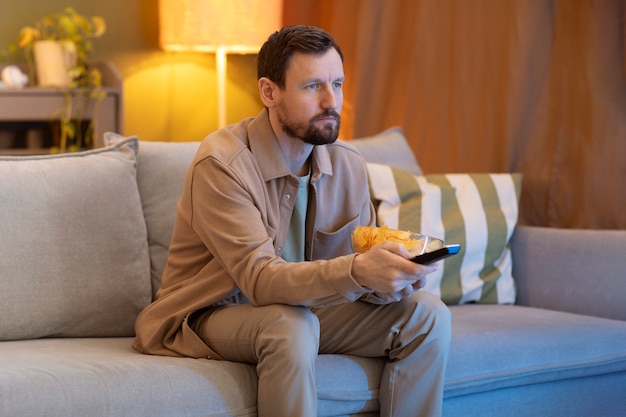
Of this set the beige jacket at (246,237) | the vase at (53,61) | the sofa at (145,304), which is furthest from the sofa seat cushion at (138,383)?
A: the vase at (53,61)

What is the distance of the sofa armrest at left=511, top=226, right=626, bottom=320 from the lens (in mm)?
2439

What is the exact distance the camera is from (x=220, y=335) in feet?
6.08

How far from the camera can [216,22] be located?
3820mm

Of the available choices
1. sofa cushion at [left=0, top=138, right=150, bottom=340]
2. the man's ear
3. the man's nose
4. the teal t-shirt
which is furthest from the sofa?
the man's nose

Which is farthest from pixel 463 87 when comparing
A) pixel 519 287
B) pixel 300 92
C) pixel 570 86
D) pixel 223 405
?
pixel 223 405

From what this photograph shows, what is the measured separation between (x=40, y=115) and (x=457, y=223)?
6.47ft

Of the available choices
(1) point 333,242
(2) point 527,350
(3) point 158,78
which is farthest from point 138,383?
(3) point 158,78

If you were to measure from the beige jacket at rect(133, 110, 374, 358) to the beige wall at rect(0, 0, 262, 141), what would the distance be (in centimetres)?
237

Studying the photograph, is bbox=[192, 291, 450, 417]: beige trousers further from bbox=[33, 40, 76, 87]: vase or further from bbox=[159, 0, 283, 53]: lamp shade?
bbox=[33, 40, 76, 87]: vase

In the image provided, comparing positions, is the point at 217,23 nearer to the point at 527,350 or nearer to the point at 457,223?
the point at 457,223

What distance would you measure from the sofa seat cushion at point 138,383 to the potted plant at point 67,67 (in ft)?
6.56

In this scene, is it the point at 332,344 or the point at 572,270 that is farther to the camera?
the point at 572,270

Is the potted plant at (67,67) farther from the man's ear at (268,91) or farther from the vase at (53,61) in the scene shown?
the man's ear at (268,91)

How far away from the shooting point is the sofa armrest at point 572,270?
8.00 feet
